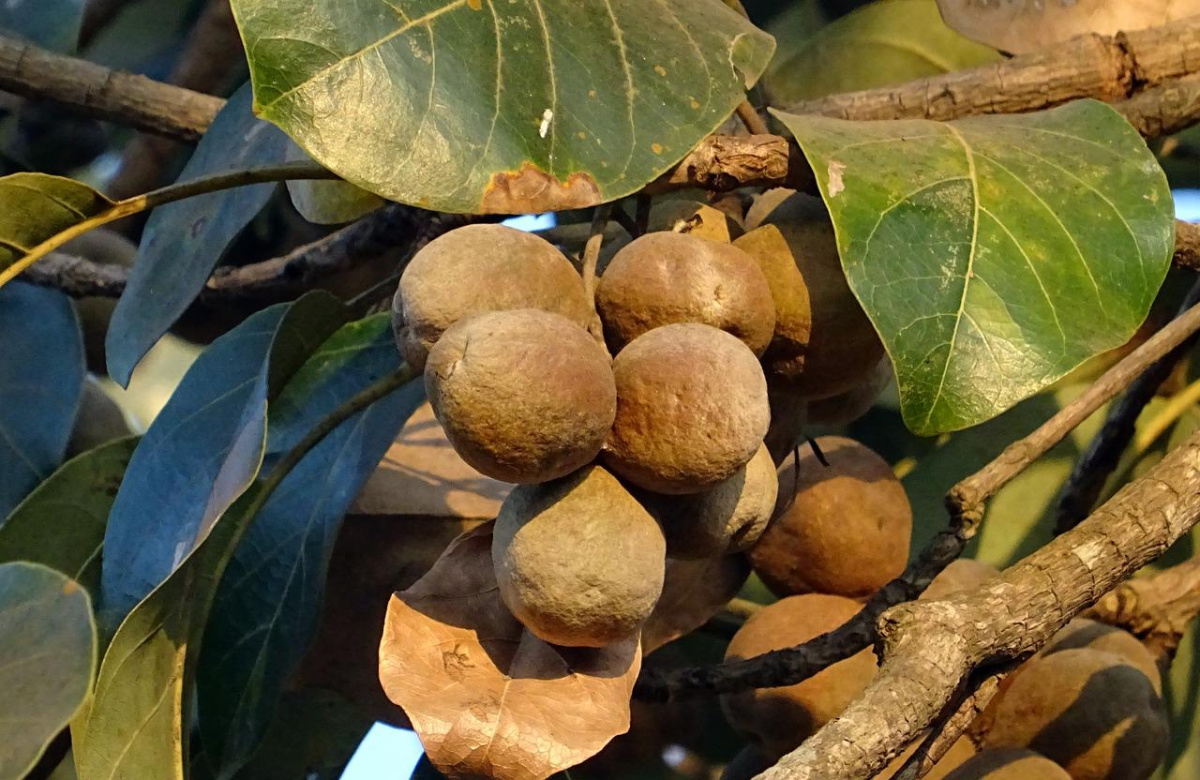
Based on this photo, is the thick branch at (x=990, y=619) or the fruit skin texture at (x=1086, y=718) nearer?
the thick branch at (x=990, y=619)

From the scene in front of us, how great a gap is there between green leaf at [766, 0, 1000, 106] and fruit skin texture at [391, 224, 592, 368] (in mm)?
642

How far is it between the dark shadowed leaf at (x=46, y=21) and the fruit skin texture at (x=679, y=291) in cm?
78

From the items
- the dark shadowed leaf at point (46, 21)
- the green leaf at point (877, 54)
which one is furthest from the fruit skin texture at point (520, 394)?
the dark shadowed leaf at point (46, 21)

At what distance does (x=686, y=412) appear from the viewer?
1.52ft

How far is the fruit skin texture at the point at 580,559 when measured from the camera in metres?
0.46

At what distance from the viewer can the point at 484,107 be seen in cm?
52

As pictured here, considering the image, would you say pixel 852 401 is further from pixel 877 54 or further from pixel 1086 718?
pixel 877 54

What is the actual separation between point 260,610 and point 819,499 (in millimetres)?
350

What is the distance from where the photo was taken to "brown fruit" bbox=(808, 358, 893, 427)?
648 millimetres

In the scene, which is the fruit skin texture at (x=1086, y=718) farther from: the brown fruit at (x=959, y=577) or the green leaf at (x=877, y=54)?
the green leaf at (x=877, y=54)

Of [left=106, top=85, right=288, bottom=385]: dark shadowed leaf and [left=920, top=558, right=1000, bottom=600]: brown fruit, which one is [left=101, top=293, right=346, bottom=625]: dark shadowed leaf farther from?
[left=920, top=558, right=1000, bottom=600]: brown fruit

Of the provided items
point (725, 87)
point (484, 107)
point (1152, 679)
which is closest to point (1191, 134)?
point (1152, 679)

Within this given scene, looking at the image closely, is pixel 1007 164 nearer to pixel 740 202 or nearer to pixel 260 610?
pixel 740 202

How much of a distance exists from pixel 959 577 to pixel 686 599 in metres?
0.17
